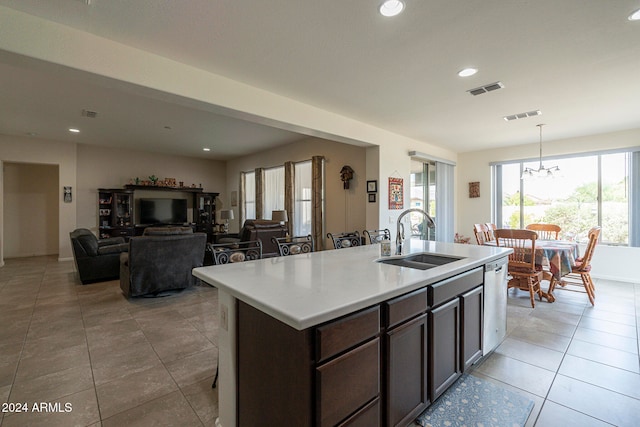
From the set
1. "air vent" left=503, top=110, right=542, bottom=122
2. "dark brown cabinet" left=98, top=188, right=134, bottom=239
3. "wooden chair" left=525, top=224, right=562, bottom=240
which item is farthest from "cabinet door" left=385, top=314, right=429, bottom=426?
"dark brown cabinet" left=98, top=188, right=134, bottom=239

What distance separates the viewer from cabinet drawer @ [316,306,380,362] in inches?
43.0

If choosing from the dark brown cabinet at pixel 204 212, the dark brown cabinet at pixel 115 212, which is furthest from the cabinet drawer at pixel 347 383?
the dark brown cabinet at pixel 204 212

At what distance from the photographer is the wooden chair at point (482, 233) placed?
4.45 m

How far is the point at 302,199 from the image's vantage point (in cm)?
681

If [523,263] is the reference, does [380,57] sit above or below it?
above

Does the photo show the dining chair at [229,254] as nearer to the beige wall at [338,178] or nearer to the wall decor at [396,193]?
the beige wall at [338,178]

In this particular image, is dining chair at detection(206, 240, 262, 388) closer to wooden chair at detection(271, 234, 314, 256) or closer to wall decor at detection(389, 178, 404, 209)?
wooden chair at detection(271, 234, 314, 256)

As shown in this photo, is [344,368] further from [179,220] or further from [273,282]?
[179,220]

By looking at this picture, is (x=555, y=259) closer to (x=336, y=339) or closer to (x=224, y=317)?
(x=336, y=339)

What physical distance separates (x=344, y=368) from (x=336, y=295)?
293 mm

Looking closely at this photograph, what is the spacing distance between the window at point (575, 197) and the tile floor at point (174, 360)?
70.0 inches

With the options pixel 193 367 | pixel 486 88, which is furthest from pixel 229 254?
pixel 486 88

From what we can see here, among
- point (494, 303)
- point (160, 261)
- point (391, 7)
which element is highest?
point (391, 7)

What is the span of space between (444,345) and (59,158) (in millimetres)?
8741
